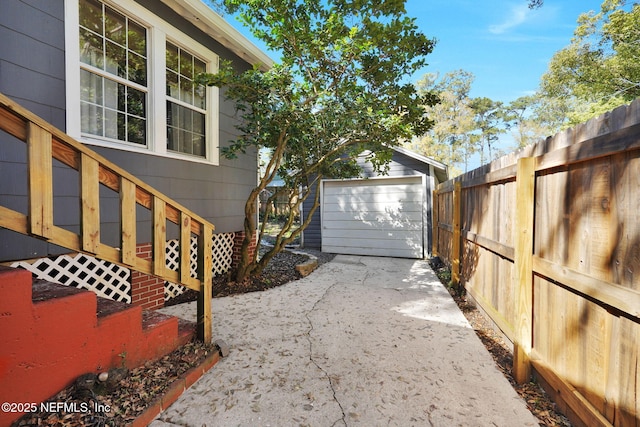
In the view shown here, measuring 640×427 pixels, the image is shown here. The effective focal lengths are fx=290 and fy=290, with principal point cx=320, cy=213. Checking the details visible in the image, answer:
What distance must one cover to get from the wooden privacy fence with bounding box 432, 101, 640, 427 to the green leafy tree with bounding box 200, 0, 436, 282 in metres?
2.13

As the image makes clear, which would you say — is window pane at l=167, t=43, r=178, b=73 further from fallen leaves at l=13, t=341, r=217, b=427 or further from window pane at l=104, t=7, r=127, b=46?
fallen leaves at l=13, t=341, r=217, b=427

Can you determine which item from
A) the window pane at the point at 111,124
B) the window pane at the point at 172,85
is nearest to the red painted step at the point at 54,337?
the window pane at the point at 111,124

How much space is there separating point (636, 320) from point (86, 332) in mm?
2853

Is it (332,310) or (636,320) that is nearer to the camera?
(636,320)

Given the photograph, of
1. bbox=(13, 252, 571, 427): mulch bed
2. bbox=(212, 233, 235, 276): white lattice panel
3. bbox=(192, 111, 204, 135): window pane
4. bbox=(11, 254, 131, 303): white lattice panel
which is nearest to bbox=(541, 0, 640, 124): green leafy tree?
bbox=(13, 252, 571, 427): mulch bed

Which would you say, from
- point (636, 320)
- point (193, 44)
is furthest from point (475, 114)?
point (636, 320)

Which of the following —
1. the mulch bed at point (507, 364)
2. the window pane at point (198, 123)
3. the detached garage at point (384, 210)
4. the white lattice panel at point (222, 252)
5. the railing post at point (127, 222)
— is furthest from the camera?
the detached garage at point (384, 210)

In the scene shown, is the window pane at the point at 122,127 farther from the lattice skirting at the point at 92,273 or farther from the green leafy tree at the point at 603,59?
the green leafy tree at the point at 603,59

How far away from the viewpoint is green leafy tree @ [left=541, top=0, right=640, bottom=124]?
9.83 meters

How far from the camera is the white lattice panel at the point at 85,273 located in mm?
2800

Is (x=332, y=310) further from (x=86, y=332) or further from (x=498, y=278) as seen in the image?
(x=86, y=332)

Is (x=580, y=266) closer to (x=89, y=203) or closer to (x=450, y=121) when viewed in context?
(x=89, y=203)

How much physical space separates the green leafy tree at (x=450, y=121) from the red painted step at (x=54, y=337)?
74.9 ft

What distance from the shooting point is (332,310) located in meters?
3.68
